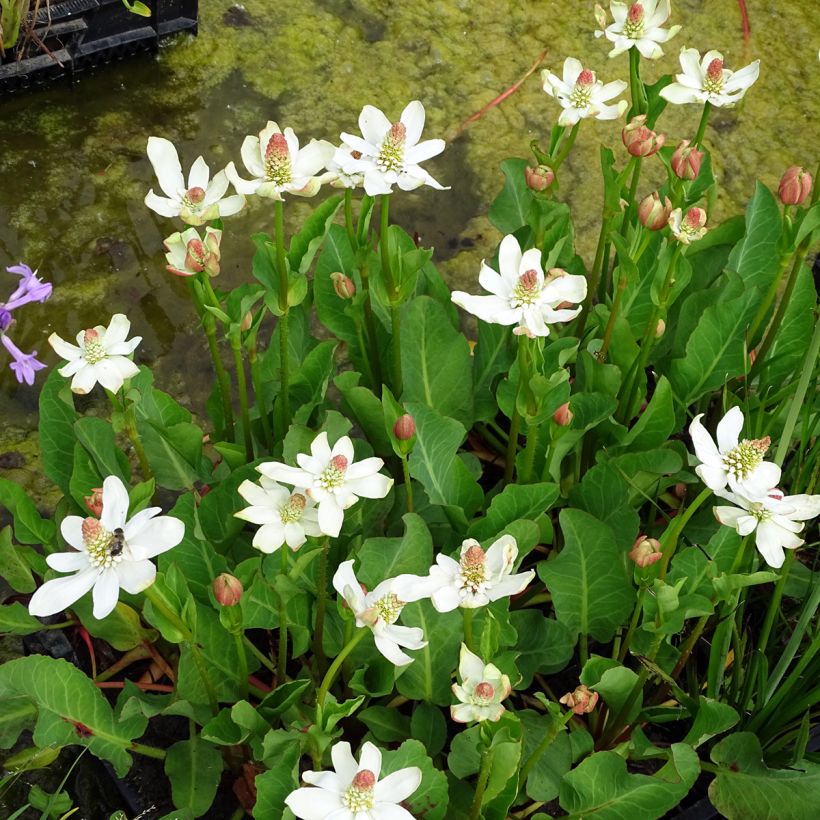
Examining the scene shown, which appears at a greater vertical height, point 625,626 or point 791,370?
point 791,370

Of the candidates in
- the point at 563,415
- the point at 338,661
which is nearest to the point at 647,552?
the point at 563,415

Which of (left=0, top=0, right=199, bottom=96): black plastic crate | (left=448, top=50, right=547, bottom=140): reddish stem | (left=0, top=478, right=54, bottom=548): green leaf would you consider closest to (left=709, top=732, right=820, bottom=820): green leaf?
(left=0, top=478, right=54, bottom=548): green leaf

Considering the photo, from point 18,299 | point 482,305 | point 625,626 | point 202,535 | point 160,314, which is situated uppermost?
point 482,305

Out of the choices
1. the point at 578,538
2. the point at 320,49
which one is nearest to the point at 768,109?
the point at 320,49

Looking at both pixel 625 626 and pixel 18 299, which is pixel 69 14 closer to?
pixel 18 299

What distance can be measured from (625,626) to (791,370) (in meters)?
0.48

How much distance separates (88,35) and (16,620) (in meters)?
1.50

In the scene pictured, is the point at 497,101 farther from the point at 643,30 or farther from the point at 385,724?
the point at 385,724

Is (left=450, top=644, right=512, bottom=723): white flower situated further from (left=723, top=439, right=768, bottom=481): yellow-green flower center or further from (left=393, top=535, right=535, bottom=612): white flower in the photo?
(left=723, top=439, right=768, bottom=481): yellow-green flower center

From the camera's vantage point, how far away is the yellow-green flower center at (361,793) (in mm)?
903

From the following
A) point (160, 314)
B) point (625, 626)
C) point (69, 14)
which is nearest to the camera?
point (625, 626)

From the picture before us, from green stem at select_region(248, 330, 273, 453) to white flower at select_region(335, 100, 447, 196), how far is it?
260 mm

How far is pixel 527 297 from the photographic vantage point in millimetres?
1100

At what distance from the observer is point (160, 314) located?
2061 millimetres
